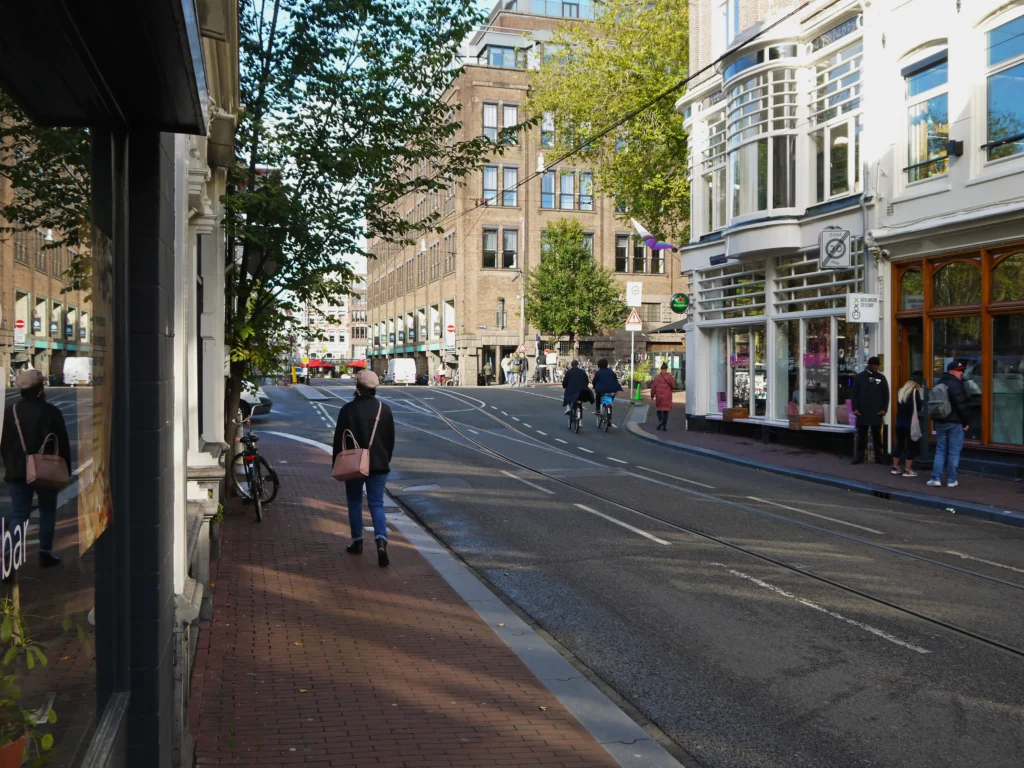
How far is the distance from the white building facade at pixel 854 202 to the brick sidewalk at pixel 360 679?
11.6 metres

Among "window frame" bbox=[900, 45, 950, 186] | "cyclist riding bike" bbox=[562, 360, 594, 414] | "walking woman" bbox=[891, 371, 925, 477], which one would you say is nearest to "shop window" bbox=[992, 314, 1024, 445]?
"walking woman" bbox=[891, 371, 925, 477]

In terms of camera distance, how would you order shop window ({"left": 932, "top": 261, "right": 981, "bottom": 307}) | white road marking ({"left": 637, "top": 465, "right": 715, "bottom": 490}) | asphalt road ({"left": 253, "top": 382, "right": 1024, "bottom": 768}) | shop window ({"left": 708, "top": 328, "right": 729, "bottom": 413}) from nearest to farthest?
asphalt road ({"left": 253, "top": 382, "right": 1024, "bottom": 768}), white road marking ({"left": 637, "top": 465, "right": 715, "bottom": 490}), shop window ({"left": 932, "top": 261, "right": 981, "bottom": 307}), shop window ({"left": 708, "top": 328, "right": 729, "bottom": 413})

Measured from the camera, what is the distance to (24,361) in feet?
6.96

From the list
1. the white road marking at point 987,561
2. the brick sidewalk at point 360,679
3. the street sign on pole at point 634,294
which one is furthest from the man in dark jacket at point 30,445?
the street sign on pole at point 634,294

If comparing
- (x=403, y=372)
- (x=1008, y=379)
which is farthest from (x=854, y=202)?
(x=403, y=372)

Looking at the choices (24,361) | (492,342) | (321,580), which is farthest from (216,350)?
(492,342)

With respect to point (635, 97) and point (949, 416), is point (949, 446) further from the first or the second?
point (635, 97)

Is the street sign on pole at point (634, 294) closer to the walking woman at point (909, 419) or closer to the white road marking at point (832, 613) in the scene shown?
the walking woman at point (909, 419)

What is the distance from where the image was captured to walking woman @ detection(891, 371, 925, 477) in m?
15.8

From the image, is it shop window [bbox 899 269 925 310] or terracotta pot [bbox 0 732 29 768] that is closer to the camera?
terracotta pot [bbox 0 732 29 768]

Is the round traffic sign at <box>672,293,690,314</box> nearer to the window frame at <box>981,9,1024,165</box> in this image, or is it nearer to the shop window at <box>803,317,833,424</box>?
the shop window at <box>803,317,833,424</box>

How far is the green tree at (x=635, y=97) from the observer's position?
1293 inches

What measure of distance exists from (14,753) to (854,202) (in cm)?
1908

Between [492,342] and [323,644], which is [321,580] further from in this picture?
[492,342]
